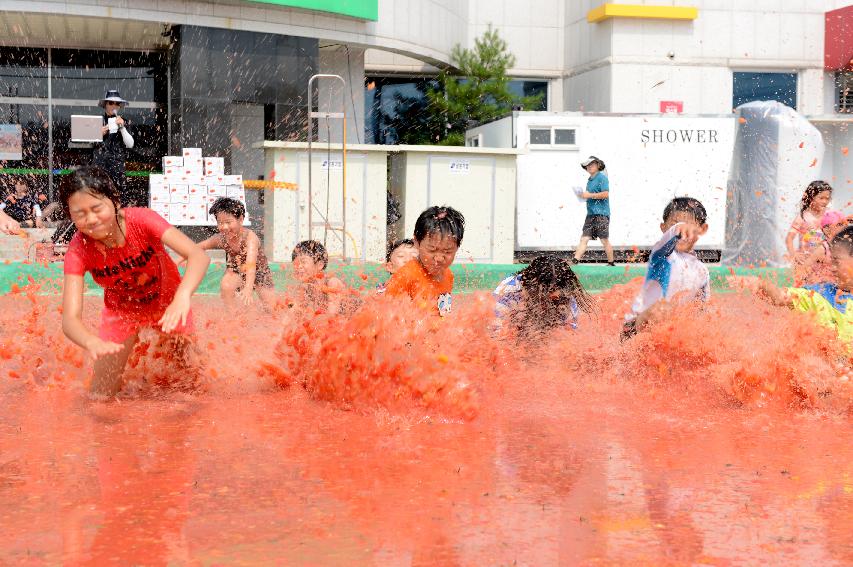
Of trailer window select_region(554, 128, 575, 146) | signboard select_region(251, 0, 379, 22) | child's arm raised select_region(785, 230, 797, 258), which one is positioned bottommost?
child's arm raised select_region(785, 230, 797, 258)

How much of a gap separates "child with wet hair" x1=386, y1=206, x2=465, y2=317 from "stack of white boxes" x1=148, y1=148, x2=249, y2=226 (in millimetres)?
9901

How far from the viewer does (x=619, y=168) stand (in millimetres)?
17047

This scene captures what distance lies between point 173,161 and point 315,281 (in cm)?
884

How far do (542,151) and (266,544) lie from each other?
14067 mm

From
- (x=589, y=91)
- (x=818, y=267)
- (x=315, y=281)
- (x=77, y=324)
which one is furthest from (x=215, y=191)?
(x=77, y=324)

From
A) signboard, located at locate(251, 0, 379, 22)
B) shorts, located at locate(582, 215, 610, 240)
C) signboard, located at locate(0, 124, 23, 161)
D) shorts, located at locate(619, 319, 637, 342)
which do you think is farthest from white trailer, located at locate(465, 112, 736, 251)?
shorts, located at locate(619, 319, 637, 342)

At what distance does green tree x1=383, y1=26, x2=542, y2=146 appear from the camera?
877 inches

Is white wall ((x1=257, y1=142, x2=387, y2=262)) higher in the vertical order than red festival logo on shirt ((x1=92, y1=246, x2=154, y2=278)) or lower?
higher

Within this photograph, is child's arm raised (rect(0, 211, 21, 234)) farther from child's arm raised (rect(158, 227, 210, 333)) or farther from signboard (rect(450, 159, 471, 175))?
signboard (rect(450, 159, 471, 175))

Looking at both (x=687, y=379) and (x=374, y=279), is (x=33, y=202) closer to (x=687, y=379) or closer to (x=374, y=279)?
(x=374, y=279)

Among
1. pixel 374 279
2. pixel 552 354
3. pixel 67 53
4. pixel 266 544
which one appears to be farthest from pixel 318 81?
pixel 266 544

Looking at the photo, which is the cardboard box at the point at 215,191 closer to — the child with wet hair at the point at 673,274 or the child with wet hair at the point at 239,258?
the child with wet hair at the point at 239,258

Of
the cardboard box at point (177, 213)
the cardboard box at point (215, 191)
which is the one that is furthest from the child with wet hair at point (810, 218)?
the cardboard box at point (177, 213)

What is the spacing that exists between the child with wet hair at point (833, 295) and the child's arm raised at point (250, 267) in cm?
402
